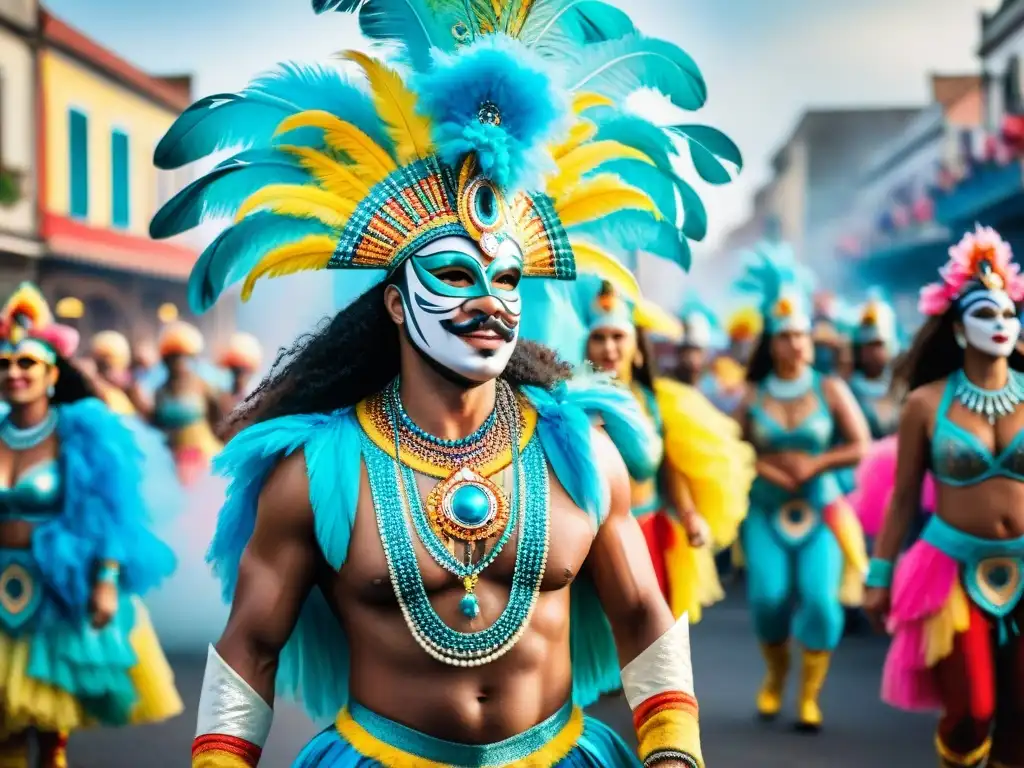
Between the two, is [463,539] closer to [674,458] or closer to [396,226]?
[396,226]

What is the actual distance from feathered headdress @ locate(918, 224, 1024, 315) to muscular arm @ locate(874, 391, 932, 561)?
0.45m

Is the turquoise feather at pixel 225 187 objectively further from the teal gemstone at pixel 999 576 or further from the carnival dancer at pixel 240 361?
the carnival dancer at pixel 240 361

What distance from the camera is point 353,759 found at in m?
3.16

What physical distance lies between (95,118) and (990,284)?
1865 centimetres

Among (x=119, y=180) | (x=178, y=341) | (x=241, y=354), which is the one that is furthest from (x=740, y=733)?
(x=119, y=180)

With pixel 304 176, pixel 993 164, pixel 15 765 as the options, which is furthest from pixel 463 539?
pixel 993 164

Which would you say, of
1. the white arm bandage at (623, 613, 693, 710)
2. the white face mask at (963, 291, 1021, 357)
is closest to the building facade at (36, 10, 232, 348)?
the white face mask at (963, 291, 1021, 357)

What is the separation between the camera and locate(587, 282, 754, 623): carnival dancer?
6.99 m

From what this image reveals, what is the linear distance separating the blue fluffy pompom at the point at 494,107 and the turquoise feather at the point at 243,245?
40 centimetres

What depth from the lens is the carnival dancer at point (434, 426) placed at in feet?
10.4

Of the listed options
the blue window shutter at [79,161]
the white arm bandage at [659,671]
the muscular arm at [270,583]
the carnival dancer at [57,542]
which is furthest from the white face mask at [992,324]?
the blue window shutter at [79,161]

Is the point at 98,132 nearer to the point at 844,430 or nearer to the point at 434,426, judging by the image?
the point at 844,430

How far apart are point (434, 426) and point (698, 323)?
907cm

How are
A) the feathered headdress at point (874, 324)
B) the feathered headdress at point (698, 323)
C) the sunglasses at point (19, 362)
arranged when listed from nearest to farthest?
1. the sunglasses at point (19, 362)
2. the feathered headdress at point (874, 324)
3. the feathered headdress at point (698, 323)
